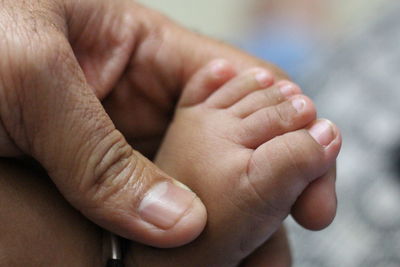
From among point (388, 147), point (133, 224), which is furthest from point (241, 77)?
point (388, 147)

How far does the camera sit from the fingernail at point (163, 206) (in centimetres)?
67

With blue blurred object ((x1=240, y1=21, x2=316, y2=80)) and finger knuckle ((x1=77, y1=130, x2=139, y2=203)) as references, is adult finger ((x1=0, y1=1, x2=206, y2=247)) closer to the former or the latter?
finger knuckle ((x1=77, y1=130, x2=139, y2=203))

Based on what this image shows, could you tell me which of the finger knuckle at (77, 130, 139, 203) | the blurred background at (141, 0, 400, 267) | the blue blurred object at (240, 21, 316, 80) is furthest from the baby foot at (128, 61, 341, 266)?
the blue blurred object at (240, 21, 316, 80)

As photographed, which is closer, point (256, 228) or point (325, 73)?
point (256, 228)

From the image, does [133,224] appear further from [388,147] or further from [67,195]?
[388,147]

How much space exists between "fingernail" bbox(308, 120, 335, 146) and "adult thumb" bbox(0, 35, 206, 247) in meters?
0.18

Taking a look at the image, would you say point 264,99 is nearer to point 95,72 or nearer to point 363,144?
point 95,72

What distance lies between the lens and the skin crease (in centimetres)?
61

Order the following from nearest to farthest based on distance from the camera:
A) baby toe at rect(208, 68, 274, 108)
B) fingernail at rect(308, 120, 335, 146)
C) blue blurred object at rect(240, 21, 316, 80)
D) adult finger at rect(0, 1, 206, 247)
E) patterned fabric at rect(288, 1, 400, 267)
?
adult finger at rect(0, 1, 206, 247), fingernail at rect(308, 120, 335, 146), baby toe at rect(208, 68, 274, 108), patterned fabric at rect(288, 1, 400, 267), blue blurred object at rect(240, 21, 316, 80)

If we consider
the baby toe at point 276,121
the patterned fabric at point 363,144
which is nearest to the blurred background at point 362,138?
the patterned fabric at point 363,144

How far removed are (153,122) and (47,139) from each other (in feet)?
1.31

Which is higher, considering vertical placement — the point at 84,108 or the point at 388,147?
the point at 84,108

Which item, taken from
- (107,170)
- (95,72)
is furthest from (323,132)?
(95,72)

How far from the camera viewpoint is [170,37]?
3.26 feet
